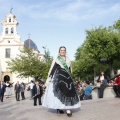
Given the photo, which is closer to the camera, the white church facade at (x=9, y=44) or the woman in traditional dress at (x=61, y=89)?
the woman in traditional dress at (x=61, y=89)

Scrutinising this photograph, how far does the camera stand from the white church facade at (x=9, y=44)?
67.6m

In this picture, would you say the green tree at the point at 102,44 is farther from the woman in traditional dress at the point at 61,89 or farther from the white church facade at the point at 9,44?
the woman in traditional dress at the point at 61,89

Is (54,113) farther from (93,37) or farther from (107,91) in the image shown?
(93,37)

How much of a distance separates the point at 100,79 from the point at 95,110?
22.5ft

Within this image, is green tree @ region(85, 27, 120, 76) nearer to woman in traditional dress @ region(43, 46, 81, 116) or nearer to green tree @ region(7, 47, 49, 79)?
green tree @ region(7, 47, 49, 79)

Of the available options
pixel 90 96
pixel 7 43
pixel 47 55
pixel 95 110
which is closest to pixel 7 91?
pixel 90 96

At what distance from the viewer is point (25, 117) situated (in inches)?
318

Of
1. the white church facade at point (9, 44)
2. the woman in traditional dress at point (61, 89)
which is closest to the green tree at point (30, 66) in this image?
the white church facade at point (9, 44)

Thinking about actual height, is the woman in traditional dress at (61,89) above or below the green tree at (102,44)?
below

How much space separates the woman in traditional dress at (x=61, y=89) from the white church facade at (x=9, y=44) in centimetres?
5947

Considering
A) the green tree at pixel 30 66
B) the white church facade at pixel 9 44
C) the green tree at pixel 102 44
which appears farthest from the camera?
the white church facade at pixel 9 44

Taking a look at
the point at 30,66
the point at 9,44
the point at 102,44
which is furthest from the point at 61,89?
the point at 9,44

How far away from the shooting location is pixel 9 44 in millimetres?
68375

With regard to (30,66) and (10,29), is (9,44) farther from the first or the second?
(30,66)
